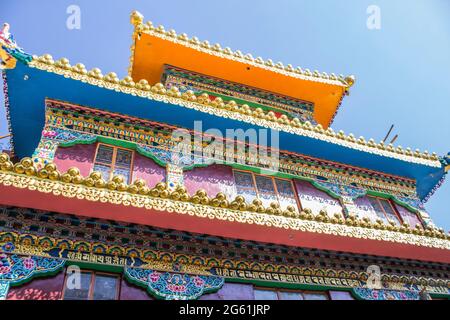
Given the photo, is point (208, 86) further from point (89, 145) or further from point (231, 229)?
point (231, 229)

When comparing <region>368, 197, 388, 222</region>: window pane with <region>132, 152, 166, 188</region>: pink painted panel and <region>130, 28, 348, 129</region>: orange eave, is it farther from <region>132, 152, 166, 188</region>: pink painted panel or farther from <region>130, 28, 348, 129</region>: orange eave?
<region>132, 152, 166, 188</region>: pink painted panel

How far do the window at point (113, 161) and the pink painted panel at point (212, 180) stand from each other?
1011 mm

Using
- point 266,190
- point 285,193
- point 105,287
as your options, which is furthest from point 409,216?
point 105,287

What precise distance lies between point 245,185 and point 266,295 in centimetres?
256

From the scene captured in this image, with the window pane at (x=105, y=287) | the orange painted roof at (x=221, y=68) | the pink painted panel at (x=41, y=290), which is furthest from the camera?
the orange painted roof at (x=221, y=68)

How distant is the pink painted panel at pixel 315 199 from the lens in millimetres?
8383

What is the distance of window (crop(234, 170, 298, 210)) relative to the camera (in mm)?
8008

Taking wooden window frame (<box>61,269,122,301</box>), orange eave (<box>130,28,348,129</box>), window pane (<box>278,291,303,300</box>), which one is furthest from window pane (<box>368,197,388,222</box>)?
wooden window frame (<box>61,269,122,301</box>)

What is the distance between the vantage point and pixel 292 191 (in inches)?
335

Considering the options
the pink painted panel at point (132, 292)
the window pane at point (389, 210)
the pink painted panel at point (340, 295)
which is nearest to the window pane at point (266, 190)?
the pink painted panel at point (340, 295)

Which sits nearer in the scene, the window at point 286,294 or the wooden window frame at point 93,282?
the wooden window frame at point 93,282

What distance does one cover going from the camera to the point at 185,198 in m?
5.57

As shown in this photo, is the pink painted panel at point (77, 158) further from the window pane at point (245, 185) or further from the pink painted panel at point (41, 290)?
the window pane at point (245, 185)

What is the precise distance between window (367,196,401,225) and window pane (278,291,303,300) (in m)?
3.52
